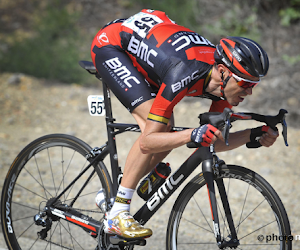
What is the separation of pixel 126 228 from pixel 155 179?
1.32ft

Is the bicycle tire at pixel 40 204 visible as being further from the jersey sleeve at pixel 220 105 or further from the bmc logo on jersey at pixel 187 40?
the bmc logo on jersey at pixel 187 40

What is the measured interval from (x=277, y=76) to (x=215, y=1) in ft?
7.29

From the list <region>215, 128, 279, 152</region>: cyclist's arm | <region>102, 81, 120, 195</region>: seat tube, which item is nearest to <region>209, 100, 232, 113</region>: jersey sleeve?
<region>215, 128, 279, 152</region>: cyclist's arm

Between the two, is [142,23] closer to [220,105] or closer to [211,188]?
[220,105]

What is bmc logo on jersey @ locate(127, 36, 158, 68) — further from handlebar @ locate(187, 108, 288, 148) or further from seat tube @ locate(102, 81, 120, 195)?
handlebar @ locate(187, 108, 288, 148)

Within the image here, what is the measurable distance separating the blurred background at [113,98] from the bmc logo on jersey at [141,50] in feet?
9.66

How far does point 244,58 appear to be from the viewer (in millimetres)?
2145

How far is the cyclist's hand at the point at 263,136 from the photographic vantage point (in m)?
2.31

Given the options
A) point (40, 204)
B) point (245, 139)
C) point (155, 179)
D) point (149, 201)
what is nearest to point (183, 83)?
point (245, 139)

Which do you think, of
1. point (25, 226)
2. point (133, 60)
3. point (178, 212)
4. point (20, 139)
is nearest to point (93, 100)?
point (133, 60)

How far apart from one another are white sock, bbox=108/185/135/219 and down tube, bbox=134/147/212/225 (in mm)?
138

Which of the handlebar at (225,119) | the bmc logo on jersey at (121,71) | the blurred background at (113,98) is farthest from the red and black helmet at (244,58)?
the blurred background at (113,98)

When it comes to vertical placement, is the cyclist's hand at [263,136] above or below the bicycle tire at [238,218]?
above

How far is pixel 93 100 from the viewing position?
110 inches
